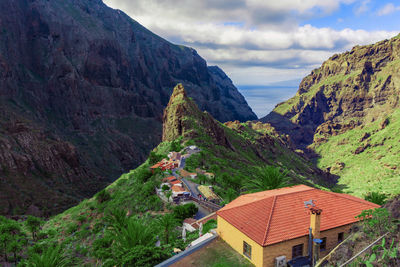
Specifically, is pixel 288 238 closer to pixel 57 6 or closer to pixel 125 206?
pixel 125 206

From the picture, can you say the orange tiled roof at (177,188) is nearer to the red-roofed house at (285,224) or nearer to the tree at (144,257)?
the red-roofed house at (285,224)

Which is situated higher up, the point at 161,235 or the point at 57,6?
the point at 57,6

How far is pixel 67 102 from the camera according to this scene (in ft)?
499

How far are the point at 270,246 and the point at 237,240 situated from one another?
9.12ft

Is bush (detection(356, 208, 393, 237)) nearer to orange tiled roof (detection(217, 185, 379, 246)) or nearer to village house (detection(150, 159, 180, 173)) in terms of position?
orange tiled roof (detection(217, 185, 379, 246))

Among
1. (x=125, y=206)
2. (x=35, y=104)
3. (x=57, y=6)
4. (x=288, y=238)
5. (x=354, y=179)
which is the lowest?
(x=354, y=179)

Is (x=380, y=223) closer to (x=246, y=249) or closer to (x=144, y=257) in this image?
(x=246, y=249)

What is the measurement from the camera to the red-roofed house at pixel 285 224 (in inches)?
643

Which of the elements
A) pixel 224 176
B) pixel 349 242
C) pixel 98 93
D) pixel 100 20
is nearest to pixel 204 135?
pixel 224 176

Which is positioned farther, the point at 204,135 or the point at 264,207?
the point at 204,135

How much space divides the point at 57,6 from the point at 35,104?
7033cm

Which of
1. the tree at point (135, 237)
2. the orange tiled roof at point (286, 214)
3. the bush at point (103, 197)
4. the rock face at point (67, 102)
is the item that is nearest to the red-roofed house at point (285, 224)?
the orange tiled roof at point (286, 214)

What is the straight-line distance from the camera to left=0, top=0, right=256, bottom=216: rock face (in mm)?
96887

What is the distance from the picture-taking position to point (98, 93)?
165375 millimetres
